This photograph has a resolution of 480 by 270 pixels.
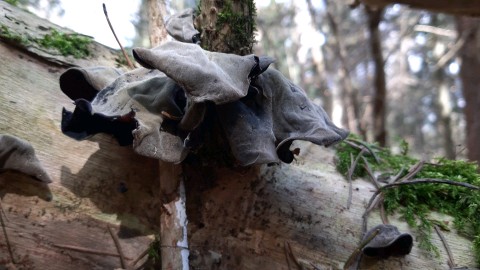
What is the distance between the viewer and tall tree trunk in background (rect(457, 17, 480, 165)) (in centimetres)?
421

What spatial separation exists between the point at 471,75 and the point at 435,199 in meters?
3.12

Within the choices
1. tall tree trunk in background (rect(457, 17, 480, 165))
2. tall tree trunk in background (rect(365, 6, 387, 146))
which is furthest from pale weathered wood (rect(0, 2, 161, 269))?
tall tree trunk in background (rect(365, 6, 387, 146))

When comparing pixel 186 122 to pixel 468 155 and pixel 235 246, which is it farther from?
pixel 468 155

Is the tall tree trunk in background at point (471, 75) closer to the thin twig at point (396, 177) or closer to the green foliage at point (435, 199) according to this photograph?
the green foliage at point (435, 199)

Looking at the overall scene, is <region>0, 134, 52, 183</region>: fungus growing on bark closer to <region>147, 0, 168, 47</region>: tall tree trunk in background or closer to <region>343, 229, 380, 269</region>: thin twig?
<region>147, 0, 168, 47</region>: tall tree trunk in background

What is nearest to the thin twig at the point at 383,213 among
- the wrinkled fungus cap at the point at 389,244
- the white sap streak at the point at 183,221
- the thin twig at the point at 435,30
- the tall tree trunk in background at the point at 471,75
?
the wrinkled fungus cap at the point at 389,244

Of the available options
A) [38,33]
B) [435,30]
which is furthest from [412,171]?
[435,30]

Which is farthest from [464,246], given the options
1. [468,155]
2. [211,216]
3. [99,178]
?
[468,155]

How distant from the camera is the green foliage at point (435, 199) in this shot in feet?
5.88

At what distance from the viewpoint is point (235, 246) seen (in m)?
1.82

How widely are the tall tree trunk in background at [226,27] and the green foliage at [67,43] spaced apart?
2.62 ft

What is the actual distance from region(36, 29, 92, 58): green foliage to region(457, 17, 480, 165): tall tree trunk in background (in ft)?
12.7

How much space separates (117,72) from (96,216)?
0.71 m

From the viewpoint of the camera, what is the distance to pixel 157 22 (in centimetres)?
261
